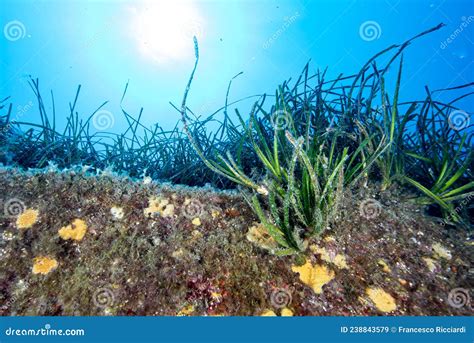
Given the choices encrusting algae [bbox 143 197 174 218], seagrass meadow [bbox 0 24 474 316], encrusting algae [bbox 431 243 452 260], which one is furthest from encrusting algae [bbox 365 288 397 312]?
encrusting algae [bbox 143 197 174 218]

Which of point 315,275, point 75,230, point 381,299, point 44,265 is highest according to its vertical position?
point 75,230

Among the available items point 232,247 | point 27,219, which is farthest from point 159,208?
point 27,219

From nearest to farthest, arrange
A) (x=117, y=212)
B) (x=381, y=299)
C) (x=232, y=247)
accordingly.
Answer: (x=381, y=299) → (x=232, y=247) → (x=117, y=212)

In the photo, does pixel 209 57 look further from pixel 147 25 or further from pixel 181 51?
pixel 147 25

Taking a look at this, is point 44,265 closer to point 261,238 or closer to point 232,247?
point 232,247

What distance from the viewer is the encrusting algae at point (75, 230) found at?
1.60m

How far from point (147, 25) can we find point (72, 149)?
5571 centimetres

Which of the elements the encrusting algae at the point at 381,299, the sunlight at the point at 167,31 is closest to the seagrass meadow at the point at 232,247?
the encrusting algae at the point at 381,299

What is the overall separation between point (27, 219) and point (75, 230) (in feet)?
1.02

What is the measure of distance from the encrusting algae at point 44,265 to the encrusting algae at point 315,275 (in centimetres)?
135

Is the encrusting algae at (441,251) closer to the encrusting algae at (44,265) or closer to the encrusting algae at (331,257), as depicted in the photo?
the encrusting algae at (331,257)

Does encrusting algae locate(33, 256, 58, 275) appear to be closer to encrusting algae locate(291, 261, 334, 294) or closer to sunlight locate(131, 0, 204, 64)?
encrusting algae locate(291, 261, 334, 294)

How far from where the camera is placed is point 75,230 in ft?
5.34

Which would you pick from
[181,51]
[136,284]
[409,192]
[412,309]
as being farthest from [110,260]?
[181,51]
